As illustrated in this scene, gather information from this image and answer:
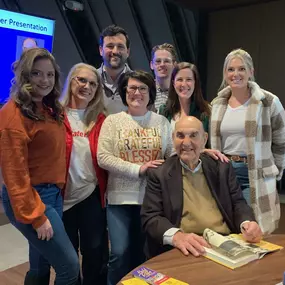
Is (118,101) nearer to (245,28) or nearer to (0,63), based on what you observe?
(0,63)

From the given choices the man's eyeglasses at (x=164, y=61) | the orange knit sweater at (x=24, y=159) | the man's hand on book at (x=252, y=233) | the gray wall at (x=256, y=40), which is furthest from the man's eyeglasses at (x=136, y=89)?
the gray wall at (x=256, y=40)

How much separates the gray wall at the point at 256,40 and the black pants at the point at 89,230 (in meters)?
5.12

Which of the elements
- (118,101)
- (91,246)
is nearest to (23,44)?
(118,101)

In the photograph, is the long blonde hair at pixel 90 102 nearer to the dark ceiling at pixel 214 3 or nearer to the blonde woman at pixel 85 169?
the blonde woman at pixel 85 169

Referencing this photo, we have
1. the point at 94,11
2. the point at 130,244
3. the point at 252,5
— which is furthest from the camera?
the point at 252,5

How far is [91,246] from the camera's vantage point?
7.40 ft

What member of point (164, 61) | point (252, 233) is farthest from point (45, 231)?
point (164, 61)

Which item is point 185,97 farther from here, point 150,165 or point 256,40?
point 256,40

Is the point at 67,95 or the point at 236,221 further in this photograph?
the point at 67,95

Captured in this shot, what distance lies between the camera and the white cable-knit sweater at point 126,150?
7.05 ft

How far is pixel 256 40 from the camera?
6844 mm

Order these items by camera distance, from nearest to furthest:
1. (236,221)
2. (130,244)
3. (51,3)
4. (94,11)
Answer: (236,221)
(130,244)
(51,3)
(94,11)

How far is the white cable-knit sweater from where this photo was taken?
2.15m

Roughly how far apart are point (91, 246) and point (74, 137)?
67cm
